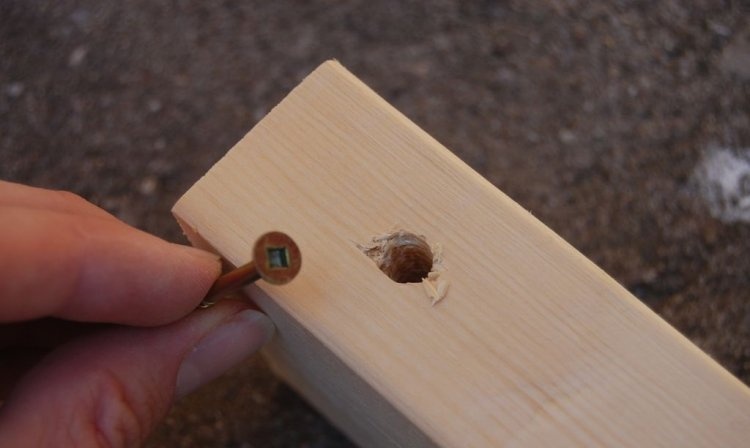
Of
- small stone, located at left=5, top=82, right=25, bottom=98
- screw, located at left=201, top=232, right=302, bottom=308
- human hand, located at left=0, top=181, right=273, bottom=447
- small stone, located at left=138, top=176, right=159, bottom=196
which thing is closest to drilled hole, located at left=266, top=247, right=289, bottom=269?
screw, located at left=201, top=232, right=302, bottom=308

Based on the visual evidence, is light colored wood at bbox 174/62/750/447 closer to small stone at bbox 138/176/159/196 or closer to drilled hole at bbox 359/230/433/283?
drilled hole at bbox 359/230/433/283

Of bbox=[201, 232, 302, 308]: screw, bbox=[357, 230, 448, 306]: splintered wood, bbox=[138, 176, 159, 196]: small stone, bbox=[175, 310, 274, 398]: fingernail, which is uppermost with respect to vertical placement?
Result: bbox=[201, 232, 302, 308]: screw

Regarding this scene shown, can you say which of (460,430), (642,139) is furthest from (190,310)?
(642,139)

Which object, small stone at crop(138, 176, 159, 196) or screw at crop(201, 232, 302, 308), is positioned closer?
screw at crop(201, 232, 302, 308)

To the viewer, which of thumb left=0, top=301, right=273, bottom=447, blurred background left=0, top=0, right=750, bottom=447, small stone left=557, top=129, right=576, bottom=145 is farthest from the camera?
small stone left=557, top=129, right=576, bottom=145

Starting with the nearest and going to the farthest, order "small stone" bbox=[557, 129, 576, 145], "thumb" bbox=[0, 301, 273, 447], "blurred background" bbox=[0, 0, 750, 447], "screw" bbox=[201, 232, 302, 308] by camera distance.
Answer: "screw" bbox=[201, 232, 302, 308], "thumb" bbox=[0, 301, 273, 447], "blurred background" bbox=[0, 0, 750, 447], "small stone" bbox=[557, 129, 576, 145]

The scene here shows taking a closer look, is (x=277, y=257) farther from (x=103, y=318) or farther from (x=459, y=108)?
(x=459, y=108)

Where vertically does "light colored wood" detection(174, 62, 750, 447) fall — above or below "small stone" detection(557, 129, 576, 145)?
above

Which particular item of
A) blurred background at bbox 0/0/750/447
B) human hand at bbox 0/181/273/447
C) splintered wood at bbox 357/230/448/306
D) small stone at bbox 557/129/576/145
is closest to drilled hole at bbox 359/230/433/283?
splintered wood at bbox 357/230/448/306
